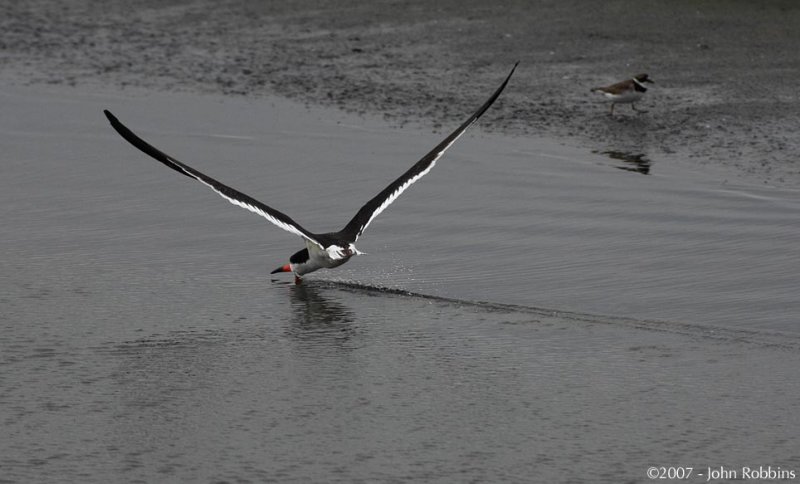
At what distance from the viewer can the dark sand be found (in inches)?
473

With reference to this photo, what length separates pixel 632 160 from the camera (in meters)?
11.3

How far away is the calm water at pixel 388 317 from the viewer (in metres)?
6.10

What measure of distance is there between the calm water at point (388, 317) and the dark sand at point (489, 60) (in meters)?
0.85

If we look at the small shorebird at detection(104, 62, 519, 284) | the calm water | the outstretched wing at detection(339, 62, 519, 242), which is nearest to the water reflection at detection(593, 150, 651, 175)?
the calm water

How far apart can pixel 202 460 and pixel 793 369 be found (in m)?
3.06

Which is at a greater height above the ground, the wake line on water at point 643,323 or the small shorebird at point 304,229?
the small shorebird at point 304,229

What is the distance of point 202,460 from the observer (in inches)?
235

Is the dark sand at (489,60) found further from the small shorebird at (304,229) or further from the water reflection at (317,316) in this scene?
the water reflection at (317,316)

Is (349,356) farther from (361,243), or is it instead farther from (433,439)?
(361,243)

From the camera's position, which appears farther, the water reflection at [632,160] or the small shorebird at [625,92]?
the small shorebird at [625,92]

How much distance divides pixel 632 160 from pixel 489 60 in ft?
11.5

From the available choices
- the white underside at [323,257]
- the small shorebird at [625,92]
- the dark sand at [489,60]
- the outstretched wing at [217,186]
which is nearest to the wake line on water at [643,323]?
the white underside at [323,257]

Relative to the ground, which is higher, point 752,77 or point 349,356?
point 752,77

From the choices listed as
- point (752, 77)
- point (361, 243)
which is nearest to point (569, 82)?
point (752, 77)
